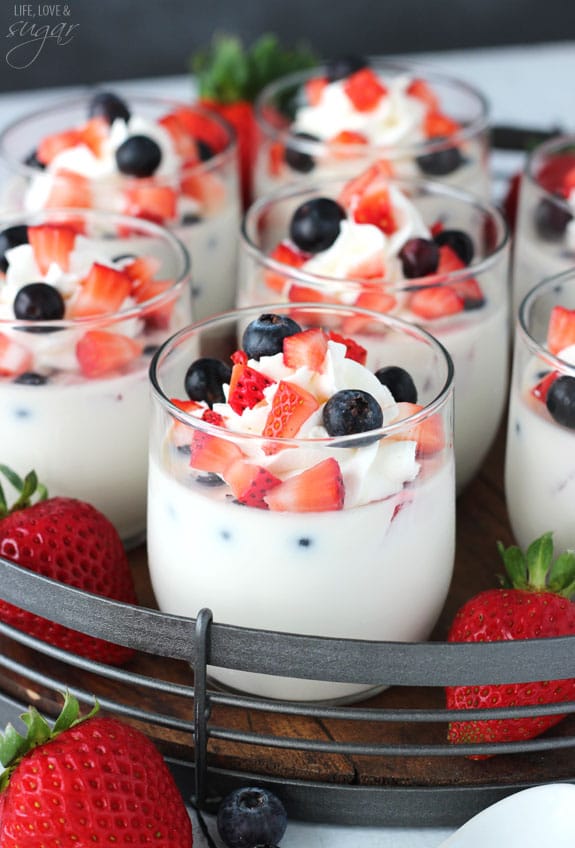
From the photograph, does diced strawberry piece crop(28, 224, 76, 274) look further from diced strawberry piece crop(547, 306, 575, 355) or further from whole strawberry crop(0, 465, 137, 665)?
diced strawberry piece crop(547, 306, 575, 355)

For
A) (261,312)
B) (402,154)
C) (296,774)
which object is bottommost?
(296,774)

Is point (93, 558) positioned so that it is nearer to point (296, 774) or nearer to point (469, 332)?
point (296, 774)

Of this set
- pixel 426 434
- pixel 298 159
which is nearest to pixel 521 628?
pixel 426 434

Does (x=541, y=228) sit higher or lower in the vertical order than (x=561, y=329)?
lower

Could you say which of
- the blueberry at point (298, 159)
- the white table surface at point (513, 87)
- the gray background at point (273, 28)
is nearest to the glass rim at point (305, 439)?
the blueberry at point (298, 159)

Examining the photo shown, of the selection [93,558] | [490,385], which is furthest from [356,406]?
[490,385]

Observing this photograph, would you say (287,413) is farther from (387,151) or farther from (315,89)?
(315,89)

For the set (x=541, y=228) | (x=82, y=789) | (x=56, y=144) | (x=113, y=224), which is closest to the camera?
(x=82, y=789)
